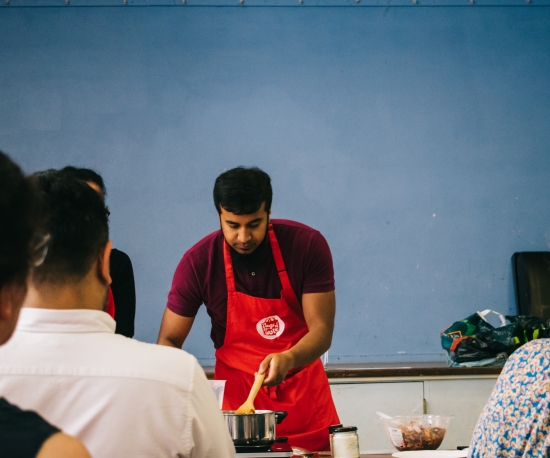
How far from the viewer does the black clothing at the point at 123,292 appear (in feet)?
7.15

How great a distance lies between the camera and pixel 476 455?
1.32 m

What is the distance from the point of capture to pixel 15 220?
1.51ft

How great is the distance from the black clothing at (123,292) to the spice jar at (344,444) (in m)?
0.86

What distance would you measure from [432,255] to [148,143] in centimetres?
164

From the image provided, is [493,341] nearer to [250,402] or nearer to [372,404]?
[372,404]

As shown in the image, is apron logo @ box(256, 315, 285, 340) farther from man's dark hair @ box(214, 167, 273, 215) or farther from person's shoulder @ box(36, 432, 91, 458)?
person's shoulder @ box(36, 432, 91, 458)

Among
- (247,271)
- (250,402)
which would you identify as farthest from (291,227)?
(250,402)

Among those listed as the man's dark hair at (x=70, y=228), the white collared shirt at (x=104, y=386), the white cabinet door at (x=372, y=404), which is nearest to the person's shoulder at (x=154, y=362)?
the white collared shirt at (x=104, y=386)

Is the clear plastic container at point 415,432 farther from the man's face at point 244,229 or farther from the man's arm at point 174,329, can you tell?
the man's arm at point 174,329

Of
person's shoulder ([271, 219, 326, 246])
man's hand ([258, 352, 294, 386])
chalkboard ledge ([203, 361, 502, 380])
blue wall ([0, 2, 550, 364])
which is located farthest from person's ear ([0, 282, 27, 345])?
blue wall ([0, 2, 550, 364])

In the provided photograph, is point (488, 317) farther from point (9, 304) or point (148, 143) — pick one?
point (9, 304)

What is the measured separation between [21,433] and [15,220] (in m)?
0.22

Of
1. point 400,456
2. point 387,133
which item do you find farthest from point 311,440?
point 387,133

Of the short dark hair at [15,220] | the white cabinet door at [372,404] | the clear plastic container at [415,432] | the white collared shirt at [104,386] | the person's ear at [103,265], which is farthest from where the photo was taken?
the white cabinet door at [372,404]
